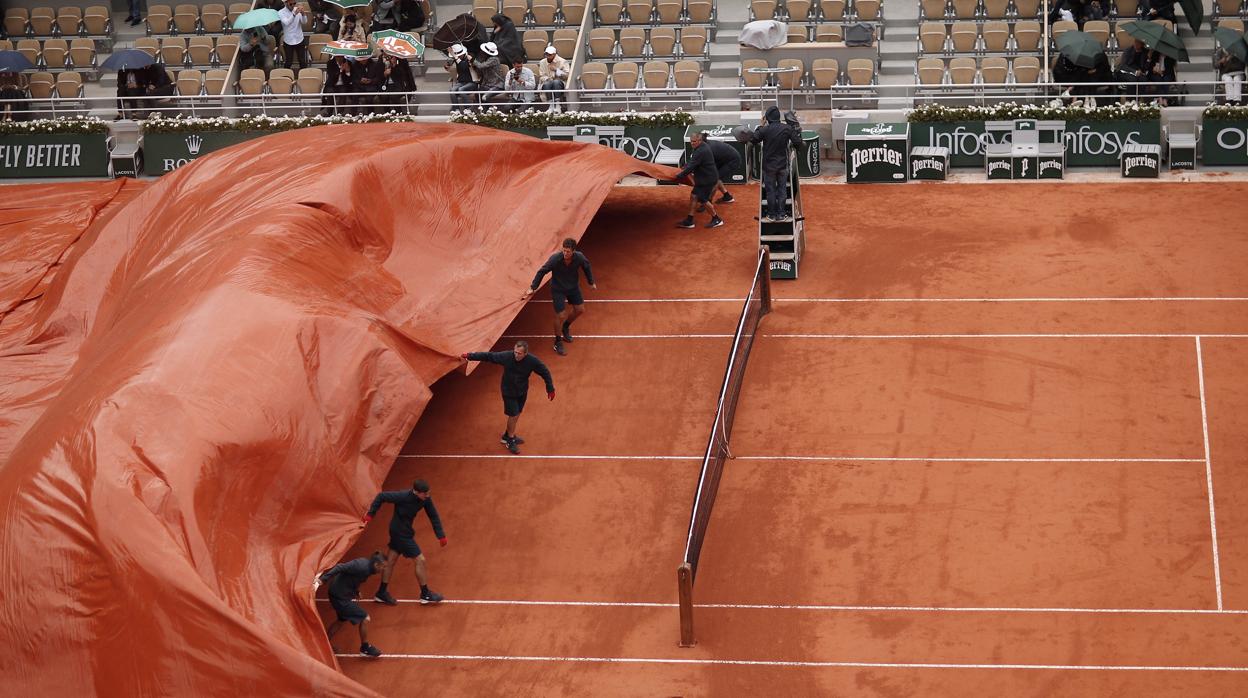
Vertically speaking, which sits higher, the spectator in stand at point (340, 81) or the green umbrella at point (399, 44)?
the green umbrella at point (399, 44)

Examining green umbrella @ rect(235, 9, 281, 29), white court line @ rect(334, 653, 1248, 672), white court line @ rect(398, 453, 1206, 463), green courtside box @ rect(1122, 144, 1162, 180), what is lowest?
white court line @ rect(334, 653, 1248, 672)

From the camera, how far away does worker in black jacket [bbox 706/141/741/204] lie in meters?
27.3

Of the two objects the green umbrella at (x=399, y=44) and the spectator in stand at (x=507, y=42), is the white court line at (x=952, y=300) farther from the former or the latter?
the green umbrella at (x=399, y=44)

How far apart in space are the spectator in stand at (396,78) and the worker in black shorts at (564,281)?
8.78 meters

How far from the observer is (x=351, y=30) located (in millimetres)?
32906

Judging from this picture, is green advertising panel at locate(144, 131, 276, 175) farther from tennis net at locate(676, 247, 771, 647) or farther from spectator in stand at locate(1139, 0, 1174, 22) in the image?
spectator in stand at locate(1139, 0, 1174, 22)

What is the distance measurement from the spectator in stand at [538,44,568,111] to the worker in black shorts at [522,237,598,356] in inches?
297

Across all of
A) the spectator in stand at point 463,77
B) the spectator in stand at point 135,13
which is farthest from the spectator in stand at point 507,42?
the spectator in stand at point 135,13

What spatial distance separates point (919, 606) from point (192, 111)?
19.0m

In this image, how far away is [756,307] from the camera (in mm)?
24344

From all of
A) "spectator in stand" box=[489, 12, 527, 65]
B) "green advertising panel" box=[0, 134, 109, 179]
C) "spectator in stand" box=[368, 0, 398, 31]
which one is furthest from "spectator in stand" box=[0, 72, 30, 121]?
"spectator in stand" box=[489, 12, 527, 65]

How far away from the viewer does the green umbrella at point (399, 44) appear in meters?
30.9

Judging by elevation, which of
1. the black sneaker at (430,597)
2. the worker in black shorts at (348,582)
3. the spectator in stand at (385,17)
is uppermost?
the spectator in stand at (385,17)

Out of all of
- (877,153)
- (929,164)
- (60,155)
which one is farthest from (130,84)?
(929,164)
